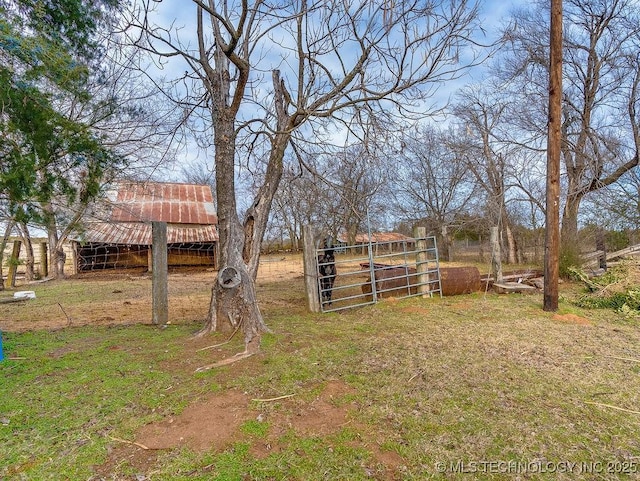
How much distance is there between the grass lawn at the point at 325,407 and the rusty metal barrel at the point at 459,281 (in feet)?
12.0

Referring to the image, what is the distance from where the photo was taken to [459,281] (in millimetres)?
8570

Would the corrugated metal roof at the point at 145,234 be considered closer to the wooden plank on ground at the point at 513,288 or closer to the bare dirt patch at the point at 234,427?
the wooden plank on ground at the point at 513,288

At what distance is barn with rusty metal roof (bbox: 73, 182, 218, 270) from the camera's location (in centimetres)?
1619

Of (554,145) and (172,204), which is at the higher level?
(172,204)

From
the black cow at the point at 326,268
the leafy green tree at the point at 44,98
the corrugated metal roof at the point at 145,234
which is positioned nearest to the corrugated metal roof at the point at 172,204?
the corrugated metal roof at the point at 145,234

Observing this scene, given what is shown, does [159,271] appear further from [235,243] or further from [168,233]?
[168,233]

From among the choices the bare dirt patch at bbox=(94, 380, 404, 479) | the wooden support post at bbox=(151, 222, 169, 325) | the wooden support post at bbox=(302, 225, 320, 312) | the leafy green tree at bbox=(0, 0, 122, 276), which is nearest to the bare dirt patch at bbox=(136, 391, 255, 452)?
the bare dirt patch at bbox=(94, 380, 404, 479)

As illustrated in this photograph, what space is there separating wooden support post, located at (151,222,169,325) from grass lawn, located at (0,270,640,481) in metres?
0.56

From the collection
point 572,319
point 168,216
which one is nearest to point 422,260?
point 572,319

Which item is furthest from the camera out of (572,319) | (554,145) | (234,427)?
(554,145)

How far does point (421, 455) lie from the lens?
2.13 meters

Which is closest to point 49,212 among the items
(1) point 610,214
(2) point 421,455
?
(2) point 421,455

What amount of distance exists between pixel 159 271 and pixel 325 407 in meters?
3.64

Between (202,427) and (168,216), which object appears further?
(168,216)
